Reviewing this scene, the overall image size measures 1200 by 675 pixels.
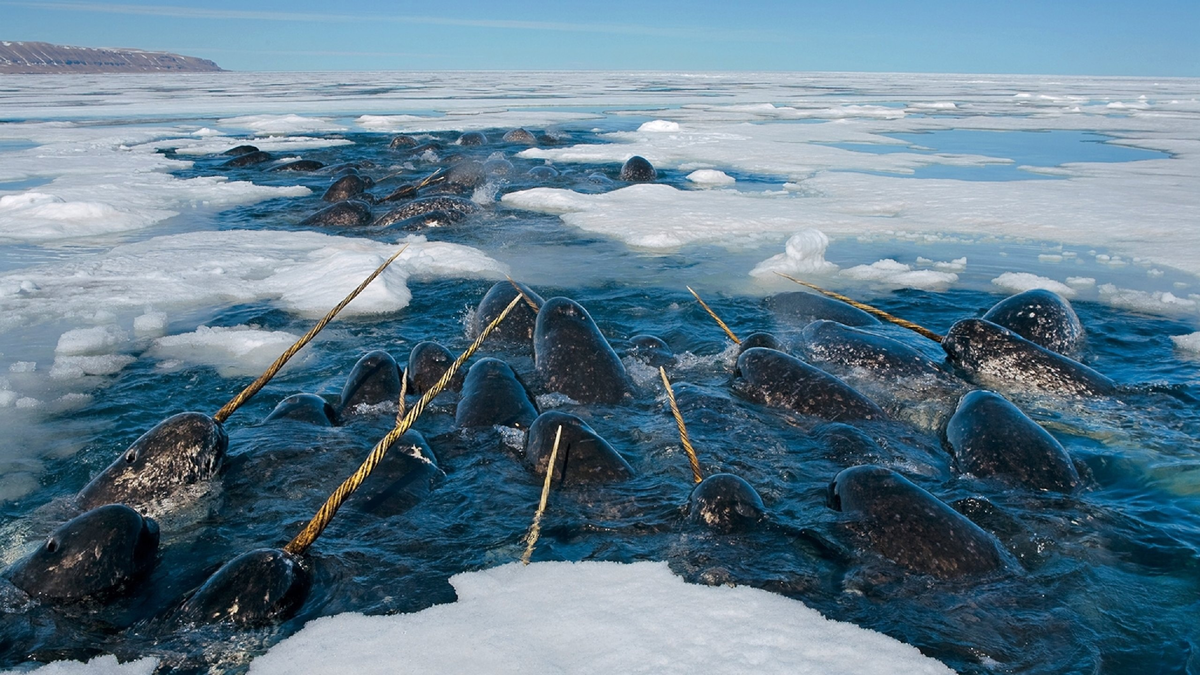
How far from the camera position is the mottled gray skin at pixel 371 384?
233 inches

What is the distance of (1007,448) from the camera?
4812 mm

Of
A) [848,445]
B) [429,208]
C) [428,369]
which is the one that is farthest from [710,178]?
[848,445]

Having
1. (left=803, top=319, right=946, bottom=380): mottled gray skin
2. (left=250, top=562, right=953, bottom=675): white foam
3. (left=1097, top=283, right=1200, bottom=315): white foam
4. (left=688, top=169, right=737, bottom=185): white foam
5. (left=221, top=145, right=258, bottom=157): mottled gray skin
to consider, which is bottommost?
(left=250, top=562, right=953, bottom=675): white foam

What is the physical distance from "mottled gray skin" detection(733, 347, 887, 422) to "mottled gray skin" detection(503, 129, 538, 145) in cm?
1985

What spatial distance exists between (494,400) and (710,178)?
1259cm

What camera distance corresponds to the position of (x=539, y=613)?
3441 millimetres

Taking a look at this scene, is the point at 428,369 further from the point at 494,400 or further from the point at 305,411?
the point at 305,411

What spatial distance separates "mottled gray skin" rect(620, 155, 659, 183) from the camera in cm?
1736

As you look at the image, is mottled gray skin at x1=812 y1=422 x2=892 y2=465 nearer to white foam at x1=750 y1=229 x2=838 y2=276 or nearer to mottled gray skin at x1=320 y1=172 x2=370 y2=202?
white foam at x1=750 y1=229 x2=838 y2=276

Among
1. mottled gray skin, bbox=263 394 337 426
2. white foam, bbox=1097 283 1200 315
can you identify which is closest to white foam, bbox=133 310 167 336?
mottled gray skin, bbox=263 394 337 426

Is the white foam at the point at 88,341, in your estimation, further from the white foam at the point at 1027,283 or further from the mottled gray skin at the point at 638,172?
the mottled gray skin at the point at 638,172

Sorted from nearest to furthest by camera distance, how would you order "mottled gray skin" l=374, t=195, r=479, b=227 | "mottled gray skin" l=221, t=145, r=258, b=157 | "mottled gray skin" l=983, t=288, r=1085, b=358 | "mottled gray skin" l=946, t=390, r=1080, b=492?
1. "mottled gray skin" l=946, t=390, r=1080, b=492
2. "mottled gray skin" l=983, t=288, r=1085, b=358
3. "mottled gray skin" l=374, t=195, r=479, b=227
4. "mottled gray skin" l=221, t=145, r=258, b=157

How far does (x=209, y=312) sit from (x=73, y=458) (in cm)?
328

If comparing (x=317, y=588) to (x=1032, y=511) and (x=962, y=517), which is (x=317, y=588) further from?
(x=1032, y=511)
